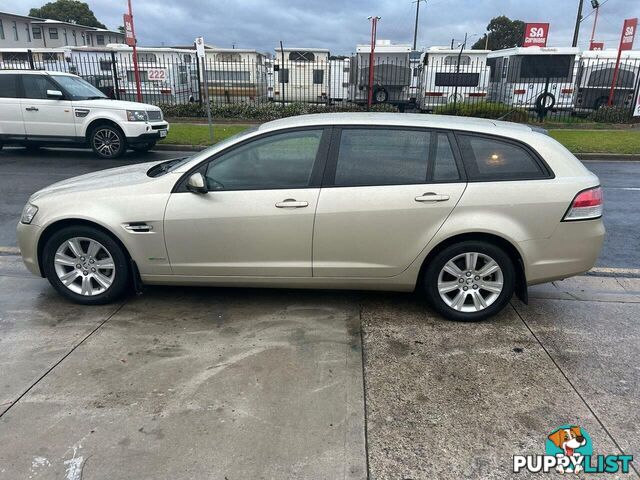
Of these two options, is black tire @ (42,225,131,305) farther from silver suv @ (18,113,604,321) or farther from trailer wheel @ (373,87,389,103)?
trailer wheel @ (373,87,389,103)

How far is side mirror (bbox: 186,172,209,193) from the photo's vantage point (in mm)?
3695

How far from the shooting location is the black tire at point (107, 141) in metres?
11.1

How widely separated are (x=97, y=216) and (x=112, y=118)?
26.5ft

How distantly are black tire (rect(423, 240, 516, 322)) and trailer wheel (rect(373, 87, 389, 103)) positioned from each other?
17.4m

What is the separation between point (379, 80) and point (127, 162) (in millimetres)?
12156

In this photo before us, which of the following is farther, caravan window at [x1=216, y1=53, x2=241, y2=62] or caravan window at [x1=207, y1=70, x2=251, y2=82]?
Result: caravan window at [x1=216, y1=53, x2=241, y2=62]

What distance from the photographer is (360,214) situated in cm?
369

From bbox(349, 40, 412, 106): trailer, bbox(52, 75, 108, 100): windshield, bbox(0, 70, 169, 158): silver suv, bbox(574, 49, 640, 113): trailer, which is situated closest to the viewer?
bbox(0, 70, 169, 158): silver suv

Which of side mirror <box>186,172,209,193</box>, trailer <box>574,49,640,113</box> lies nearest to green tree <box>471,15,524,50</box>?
trailer <box>574,49,640,113</box>

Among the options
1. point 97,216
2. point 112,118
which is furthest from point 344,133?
point 112,118

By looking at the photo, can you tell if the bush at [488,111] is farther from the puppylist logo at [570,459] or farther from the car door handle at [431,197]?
the puppylist logo at [570,459]

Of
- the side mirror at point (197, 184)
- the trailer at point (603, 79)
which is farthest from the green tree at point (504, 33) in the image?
the side mirror at point (197, 184)

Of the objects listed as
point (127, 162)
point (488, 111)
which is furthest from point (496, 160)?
point (488, 111)

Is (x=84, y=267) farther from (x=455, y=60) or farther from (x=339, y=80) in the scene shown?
(x=455, y=60)
